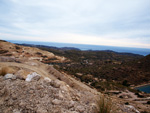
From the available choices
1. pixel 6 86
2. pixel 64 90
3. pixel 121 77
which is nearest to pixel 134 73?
pixel 121 77

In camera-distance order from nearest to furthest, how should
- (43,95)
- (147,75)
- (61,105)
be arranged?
(61,105), (43,95), (147,75)

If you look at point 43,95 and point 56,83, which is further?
point 56,83

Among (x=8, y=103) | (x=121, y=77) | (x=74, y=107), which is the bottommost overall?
(x=121, y=77)

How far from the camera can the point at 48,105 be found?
3.37 meters

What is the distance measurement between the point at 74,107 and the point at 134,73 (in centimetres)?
3704

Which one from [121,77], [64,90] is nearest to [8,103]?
[64,90]

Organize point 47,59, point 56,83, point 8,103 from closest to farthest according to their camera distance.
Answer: point 8,103 < point 56,83 < point 47,59

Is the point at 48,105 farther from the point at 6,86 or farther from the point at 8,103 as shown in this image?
the point at 6,86

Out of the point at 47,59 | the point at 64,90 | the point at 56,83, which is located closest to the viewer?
the point at 64,90

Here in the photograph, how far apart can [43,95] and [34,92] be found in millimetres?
456

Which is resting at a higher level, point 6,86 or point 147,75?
point 6,86

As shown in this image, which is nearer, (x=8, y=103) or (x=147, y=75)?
(x=8, y=103)

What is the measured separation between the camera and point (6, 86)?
4.05 m

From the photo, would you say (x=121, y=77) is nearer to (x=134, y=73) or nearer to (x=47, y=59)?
(x=134, y=73)
